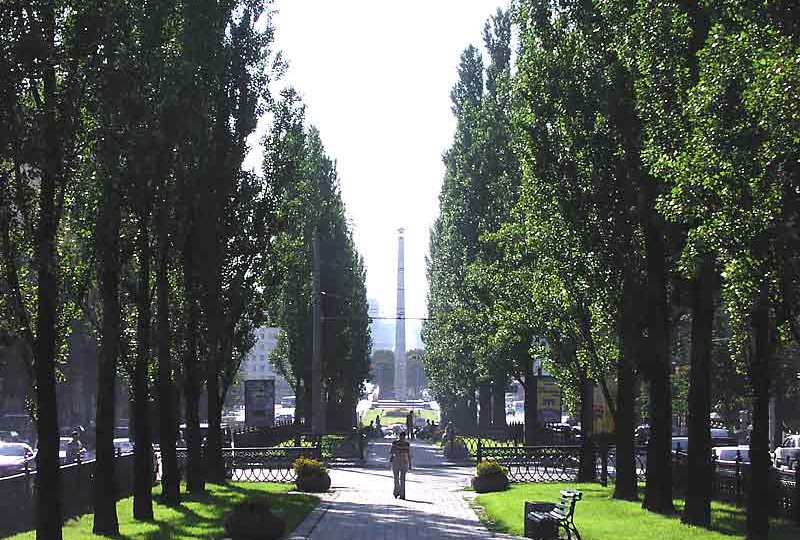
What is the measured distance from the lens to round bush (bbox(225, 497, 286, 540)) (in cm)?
2061

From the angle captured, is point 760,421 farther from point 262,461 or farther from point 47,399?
point 262,461

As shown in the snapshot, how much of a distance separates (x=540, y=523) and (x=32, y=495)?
9.45 meters

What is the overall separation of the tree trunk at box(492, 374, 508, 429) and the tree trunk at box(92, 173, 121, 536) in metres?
32.6

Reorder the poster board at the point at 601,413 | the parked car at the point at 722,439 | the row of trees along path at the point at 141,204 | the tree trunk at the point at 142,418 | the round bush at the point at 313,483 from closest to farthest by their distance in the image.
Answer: the row of trees along path at the point at 141,204 < the tree trunk at the point at 142,418 < the round bush at the point at 313,483 < the poster board at the point at 601,413 < the parked car at the point at 722,439

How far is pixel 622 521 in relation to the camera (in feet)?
78.0

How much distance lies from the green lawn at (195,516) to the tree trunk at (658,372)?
7191 mm

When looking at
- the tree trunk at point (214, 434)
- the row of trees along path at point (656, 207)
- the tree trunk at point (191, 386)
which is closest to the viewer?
the row of trees along path at point (656, 207)

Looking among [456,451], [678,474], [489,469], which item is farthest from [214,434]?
[456,451]

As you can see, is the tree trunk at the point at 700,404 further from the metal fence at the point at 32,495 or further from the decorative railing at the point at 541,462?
the decorative railing at the point at 541,462

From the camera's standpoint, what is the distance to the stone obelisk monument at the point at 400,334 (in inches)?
5531

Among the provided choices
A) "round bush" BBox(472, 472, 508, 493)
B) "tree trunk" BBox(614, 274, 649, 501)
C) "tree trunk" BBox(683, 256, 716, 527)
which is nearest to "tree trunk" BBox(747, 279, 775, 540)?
"tree trunk" BBox(683, 256, 716, 527)

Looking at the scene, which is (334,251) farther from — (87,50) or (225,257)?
(87,50)

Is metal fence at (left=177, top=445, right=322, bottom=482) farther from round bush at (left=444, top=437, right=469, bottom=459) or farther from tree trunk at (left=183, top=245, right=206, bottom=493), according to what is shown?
round bush at (left=444, top=437, right=469, bottom=459)

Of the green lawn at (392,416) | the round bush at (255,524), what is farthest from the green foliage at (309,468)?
the green lawn at (392,416)
